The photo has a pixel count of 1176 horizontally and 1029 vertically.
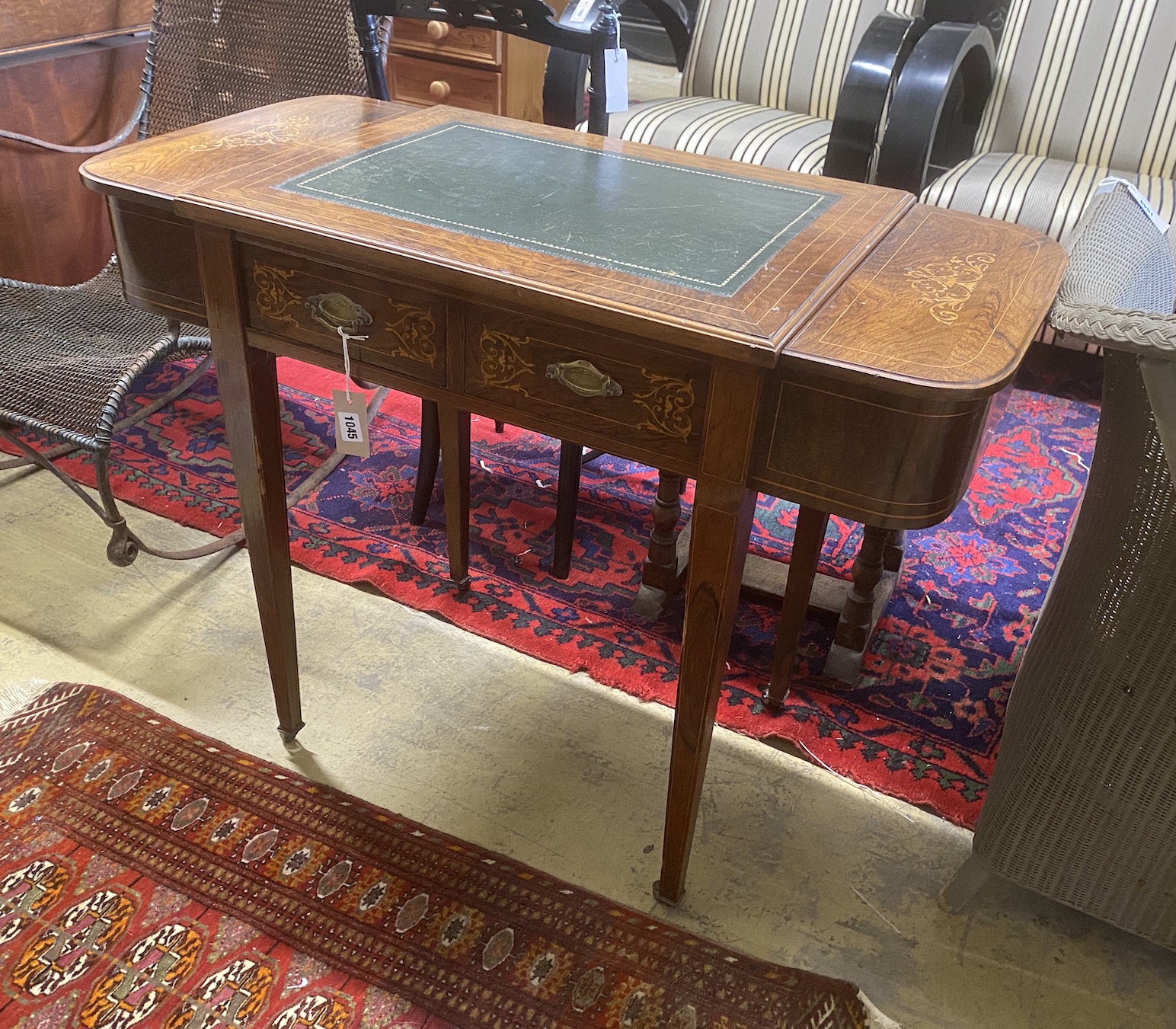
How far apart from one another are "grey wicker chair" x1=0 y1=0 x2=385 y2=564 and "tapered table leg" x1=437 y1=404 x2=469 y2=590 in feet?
1.37

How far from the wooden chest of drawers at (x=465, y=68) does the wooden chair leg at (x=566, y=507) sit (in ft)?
4.11

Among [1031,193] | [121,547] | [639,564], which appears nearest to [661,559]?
[639,564]

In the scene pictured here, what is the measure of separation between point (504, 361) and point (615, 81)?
0.58 m

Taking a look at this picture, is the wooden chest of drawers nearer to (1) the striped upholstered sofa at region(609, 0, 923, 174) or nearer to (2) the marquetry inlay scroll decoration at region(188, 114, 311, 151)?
(1) the striped upholstered sofa at region(609, 0, 923, 174)

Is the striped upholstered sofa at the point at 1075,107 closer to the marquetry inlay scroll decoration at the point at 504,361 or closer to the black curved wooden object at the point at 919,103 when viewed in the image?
the black curved wooden object at the point at 919,103

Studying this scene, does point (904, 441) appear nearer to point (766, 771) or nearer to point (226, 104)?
point (766, 771)

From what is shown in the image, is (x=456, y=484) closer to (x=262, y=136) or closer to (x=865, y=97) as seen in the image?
(x=262, y=136)

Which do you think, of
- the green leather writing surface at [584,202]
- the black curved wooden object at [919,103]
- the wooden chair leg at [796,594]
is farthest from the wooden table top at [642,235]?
the black curved wooden object at [919,103]

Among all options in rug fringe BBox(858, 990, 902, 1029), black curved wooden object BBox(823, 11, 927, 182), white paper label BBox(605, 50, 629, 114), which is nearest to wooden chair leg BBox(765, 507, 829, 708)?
rug fringe BBox(858, 990, 902, 1029)

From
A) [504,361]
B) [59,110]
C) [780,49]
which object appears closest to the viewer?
[504,361]

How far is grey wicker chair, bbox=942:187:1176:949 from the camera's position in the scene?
86cm

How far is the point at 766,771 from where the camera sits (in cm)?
138

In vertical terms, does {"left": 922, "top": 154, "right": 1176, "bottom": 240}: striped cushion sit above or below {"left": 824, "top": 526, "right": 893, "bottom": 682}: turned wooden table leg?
above

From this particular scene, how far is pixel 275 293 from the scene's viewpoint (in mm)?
992
